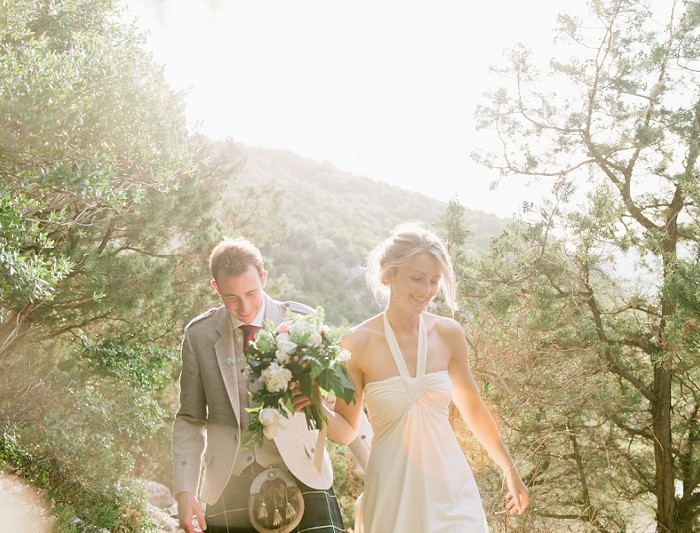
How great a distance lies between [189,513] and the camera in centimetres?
302

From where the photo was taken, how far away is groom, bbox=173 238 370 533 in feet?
9.94

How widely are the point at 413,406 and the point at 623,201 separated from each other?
818 cm

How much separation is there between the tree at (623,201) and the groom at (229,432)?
6.67m

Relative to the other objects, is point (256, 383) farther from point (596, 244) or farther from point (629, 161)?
point (629, 161)

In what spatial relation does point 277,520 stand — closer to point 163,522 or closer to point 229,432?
point 229,432

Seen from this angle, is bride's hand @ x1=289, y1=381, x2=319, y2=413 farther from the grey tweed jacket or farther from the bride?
the bride

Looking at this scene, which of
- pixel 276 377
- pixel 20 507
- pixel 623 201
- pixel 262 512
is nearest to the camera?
pixel 276 377

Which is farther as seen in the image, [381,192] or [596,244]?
[381,192]

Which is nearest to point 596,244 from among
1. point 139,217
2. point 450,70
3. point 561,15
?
point 561,15

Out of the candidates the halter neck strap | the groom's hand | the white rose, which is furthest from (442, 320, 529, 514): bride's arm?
the groom's hand

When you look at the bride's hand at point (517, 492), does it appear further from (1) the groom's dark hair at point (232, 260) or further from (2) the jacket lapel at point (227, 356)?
(1) the groom's dark hair at point (232, 260)

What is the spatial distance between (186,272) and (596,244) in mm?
6871

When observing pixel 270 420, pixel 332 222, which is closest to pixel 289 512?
pixel 270 420

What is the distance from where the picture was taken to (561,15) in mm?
10664
